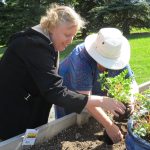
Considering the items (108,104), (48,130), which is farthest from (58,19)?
(48,130)

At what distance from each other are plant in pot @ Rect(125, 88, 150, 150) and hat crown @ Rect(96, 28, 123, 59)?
20.7 inches

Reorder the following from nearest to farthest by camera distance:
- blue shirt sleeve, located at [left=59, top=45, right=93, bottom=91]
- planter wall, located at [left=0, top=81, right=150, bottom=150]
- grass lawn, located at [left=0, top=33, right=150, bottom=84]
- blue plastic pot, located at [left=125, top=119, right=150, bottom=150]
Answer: blue plastic pot, located at [left=125, top=119, right=150, bottom=150], planter wall, located at [left=0, top=81, right=150, bottom=150], blue shirt sleeve, located at [left=59, top=45, right=93, bottom=91], grass lawn, located at [left=0, top=33, right=150, bottom=84]

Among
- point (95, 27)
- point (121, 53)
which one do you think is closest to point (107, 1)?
point (95, 27)

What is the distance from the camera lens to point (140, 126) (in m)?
2.38

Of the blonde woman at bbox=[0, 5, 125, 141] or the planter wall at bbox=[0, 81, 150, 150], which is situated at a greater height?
the blonde woman at bbox=[0, 5, 125, 141]

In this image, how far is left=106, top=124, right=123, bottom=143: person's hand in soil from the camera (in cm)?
291

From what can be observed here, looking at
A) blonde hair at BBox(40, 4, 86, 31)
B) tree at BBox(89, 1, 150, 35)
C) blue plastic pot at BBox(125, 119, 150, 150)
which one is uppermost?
blonde hair at BBox(40, 4, 86, 31)

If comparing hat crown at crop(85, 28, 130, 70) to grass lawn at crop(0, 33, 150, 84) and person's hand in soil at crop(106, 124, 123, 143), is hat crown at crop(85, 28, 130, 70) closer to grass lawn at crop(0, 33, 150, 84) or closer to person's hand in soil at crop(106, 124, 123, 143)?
person's hand in soil at crop(106, 124, 123, 143)

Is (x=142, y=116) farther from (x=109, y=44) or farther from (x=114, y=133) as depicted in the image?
(x=109, y=44)

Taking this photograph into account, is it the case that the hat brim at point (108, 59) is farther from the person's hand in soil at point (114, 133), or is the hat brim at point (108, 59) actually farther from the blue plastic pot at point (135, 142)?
the blue plastic pot at point (135, 142)

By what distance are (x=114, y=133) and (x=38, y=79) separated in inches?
32.5

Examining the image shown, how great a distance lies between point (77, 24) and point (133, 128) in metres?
0.84

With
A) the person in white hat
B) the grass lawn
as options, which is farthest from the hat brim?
the grass lawn

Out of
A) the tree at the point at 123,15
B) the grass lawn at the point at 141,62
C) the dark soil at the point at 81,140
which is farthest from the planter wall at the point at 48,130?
the tree at the point at 123,15
